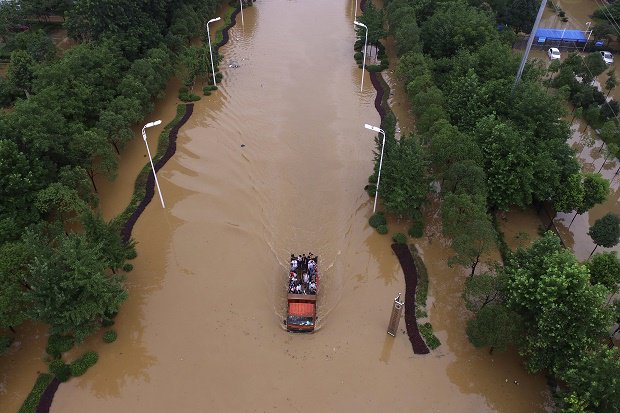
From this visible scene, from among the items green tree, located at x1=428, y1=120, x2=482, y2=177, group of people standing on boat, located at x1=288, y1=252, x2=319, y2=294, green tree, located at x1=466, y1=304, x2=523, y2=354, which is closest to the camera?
green tree, located at x1=466, y1=304, x2=523, y2=354

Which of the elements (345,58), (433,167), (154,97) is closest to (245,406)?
(433,167)

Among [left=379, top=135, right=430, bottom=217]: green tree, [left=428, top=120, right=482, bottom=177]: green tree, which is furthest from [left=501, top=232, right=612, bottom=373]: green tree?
[left=428, top=120, right=482, bottom=177]: green tree

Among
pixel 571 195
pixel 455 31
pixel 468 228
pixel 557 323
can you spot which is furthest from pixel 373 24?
pixel 557 323

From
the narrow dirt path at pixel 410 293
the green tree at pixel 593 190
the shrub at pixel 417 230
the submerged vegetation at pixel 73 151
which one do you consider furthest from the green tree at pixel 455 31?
the submerged vegetation at pixel 73 151

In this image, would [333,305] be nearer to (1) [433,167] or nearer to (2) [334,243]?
(2) [334,243]

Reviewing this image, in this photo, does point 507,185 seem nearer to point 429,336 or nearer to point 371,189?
point 371,189

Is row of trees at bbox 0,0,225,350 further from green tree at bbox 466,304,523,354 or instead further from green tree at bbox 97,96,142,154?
green tree at bbox 466,304,523,354

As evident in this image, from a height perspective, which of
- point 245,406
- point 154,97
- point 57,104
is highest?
point 57,104
